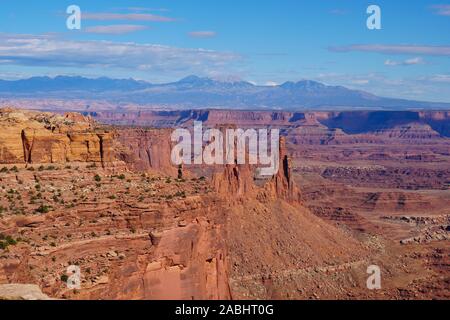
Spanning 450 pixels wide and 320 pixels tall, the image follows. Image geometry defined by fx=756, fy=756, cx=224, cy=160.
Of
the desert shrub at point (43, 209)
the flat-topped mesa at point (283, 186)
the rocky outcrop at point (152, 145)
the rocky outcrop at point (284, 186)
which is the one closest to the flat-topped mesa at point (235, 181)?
the flat-topped mesa at point (283, 186)

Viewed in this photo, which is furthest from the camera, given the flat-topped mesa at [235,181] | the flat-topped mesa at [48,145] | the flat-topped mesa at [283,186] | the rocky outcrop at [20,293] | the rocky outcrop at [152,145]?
the rocky outcrop at [152,145]

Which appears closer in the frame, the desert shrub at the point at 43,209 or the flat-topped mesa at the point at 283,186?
the desert shrub at the point at 43,209

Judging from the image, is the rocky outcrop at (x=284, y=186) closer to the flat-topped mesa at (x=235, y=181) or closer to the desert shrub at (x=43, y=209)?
the flat-topped mesa at (x=235, y=181)

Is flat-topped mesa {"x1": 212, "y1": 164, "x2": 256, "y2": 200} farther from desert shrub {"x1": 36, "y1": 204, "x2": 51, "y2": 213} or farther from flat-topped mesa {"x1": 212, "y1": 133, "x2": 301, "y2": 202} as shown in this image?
desert shrub {"x1": 36, "y1": 204, "x2": 51, "y2": 213}

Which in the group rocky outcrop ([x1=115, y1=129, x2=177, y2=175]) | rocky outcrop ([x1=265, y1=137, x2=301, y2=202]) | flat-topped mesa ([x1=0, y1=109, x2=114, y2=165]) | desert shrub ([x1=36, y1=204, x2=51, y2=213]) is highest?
flat-topped mesa ([x1=0, y1=109, x2=114, y2=165])

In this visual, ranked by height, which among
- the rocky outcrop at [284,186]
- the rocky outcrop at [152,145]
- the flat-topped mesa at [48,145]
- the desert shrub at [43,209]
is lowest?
the rocky outcrop at [284,186]

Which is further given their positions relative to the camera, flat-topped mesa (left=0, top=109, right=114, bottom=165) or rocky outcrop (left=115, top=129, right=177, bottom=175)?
rocky outcrop (left=115, top=129, right=177, bottom=175)

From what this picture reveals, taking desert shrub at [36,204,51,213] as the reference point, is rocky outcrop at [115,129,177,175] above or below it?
below

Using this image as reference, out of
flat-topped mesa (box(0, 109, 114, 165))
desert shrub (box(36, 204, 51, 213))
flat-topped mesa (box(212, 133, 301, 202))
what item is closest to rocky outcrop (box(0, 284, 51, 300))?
desert shrub (box(36, 204, 51, 213))

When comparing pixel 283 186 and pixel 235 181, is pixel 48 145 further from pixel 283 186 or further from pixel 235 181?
pixel 283 186
